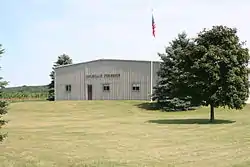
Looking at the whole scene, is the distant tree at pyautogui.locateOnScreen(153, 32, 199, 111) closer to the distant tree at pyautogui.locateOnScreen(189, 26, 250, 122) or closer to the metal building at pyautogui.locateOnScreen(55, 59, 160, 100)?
the metal building at pyautogui.locateOnScreen(55, 59, 160, 100)

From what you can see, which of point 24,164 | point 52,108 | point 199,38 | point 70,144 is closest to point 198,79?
point 199,38

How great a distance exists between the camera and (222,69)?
96.8 feet

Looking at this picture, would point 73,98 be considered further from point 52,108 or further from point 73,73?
point 52,108

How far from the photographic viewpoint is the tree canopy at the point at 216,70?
29.0m

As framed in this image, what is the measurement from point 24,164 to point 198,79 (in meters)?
18.4

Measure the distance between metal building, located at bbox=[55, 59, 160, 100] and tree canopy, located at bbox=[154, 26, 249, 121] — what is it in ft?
81.6

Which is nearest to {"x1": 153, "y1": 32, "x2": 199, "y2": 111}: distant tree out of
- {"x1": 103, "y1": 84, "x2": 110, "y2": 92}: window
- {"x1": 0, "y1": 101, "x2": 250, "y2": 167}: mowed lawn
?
{"x1": 103, "y1": 84, "x2": 110, "y2": 92}: window

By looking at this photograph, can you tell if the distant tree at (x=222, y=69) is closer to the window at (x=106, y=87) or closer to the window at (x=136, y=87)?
the window at (x=136, y=87)

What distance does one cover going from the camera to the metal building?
2242 inches

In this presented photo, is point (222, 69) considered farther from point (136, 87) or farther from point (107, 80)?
point (107, 80)

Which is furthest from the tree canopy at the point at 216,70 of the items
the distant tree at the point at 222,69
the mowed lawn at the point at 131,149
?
the mowed lawn at the point at 131,149

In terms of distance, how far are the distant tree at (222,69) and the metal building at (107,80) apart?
2550 cm

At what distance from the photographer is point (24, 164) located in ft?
43.9

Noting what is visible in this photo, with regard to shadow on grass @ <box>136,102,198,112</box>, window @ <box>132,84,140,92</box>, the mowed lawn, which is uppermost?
window @ <box>132,84,140,92</box>
